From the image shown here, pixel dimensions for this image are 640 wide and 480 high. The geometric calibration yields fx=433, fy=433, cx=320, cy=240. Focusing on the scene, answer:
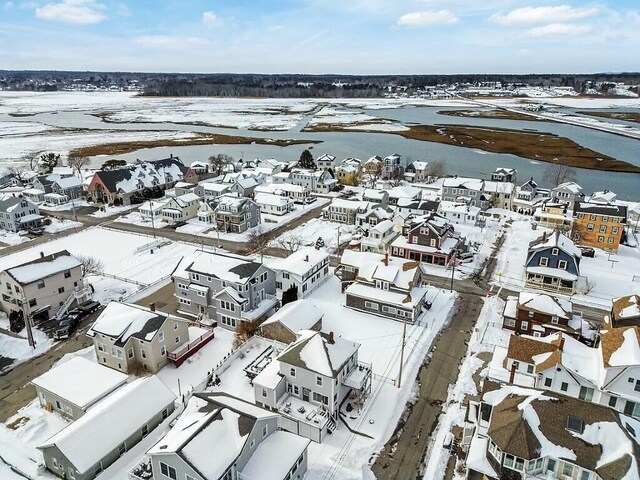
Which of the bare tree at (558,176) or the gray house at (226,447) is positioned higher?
the bare tree at (558,176)

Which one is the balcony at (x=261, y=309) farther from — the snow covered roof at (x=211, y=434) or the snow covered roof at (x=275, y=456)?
the snow covered roof at (x=275, y=456)

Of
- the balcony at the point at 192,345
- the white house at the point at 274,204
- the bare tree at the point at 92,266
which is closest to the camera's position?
the balcony at the point at 192,345

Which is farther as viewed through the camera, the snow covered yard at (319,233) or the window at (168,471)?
the snow covered yard at (319,233)

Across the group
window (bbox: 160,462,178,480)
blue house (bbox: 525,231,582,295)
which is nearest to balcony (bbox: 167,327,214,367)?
window (bbox: 160,462,178,480)

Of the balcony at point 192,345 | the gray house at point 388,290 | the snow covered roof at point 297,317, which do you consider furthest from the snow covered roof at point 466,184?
the balcony at point 192,345

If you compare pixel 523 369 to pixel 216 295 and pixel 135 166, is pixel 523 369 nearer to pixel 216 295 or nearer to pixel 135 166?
pixel 216 295

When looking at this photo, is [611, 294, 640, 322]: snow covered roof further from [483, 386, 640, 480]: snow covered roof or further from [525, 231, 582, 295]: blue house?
[483, 386, 640, 480]: snow covered roof

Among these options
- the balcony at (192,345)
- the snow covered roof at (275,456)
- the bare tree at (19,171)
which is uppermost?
the bare tree at (19,171)

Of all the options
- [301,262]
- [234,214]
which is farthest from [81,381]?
[234,214]
